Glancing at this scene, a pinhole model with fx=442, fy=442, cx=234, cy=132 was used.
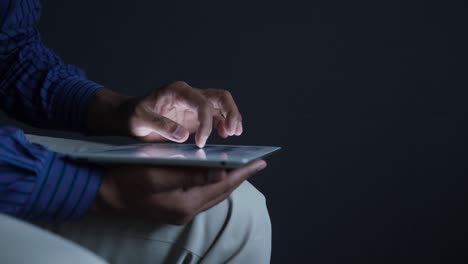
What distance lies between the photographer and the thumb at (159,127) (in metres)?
0.68

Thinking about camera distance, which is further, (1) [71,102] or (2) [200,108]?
(1) [71,102]

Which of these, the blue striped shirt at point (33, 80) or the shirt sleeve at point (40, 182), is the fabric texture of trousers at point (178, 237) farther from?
the blue striped shirt at point (33, 80)

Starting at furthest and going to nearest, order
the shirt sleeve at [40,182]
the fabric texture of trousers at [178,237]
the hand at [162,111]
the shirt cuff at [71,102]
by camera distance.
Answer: the shirt cuff at [71,102], the hand at [162,111], the fabric texture of trousers at [178,237], the shirt sleeve at [40,182]

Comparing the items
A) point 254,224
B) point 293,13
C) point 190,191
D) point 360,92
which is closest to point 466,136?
point 360,92

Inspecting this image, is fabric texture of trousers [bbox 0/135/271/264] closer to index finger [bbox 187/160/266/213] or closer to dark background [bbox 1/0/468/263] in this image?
index finger [bbox 187/160/266/213]

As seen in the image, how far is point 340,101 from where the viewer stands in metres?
1.36

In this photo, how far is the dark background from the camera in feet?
4.24

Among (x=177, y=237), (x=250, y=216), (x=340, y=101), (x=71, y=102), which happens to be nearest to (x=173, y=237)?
(x=177, y=237)

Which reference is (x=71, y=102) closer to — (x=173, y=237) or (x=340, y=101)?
(x=173, y=237)

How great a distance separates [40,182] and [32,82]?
0.45 m

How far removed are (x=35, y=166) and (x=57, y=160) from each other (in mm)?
26

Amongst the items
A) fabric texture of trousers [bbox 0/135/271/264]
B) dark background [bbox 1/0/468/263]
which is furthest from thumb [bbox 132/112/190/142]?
dark background [bbox 1/0/468/263]

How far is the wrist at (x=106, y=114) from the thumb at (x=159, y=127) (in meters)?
0.03

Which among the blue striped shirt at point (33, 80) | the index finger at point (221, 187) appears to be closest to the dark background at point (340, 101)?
the blue striped shirt at point (33, 80)
